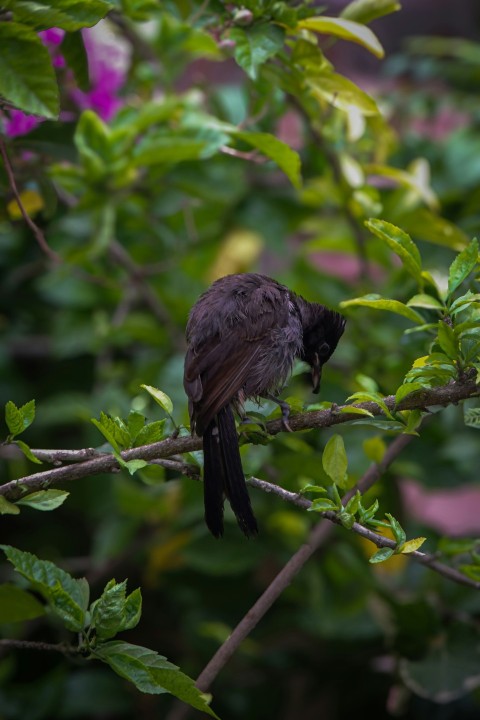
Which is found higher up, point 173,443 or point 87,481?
point 173,443

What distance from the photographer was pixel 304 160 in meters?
3.33

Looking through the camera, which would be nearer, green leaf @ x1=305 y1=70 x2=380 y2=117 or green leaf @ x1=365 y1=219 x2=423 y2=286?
green leaf @ x1=365 y1=219 x2=423 y2=286

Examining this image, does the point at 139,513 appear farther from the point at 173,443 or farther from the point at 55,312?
the point at 173,443

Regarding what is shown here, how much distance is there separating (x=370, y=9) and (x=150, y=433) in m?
1.12

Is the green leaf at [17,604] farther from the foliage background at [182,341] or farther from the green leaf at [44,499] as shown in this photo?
the foliage background at [182,341]

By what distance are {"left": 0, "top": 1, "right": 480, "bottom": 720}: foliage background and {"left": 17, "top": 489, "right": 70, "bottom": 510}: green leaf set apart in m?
0.71

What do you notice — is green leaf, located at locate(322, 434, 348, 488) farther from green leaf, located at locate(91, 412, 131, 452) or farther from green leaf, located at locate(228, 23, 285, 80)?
green leaf, located at locate(228, 23, 285, 80)

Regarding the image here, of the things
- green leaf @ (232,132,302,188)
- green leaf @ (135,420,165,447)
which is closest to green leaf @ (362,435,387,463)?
green leaf @ (135,420,165,447)

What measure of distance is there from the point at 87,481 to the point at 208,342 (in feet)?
4.52

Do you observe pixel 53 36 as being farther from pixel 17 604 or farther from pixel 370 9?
pixel 17 604

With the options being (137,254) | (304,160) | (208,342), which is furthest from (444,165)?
(208,342)

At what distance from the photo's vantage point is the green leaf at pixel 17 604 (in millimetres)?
1745

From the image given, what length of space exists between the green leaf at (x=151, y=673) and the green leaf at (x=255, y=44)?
1095 millimetres

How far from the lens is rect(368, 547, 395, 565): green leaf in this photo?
148 centimetres
